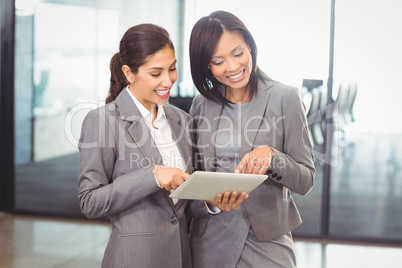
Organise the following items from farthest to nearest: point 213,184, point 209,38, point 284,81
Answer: point 284,81, point 209,38, point 213,184

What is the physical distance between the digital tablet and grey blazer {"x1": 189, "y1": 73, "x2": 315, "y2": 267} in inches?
9.5

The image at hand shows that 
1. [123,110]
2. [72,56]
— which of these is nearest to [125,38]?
[123,110]

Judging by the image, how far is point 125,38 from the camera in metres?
1.65

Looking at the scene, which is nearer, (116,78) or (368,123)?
(116,78)

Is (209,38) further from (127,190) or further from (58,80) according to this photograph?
(58,80)

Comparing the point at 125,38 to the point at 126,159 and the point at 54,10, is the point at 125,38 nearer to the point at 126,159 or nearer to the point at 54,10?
the point at 126,159

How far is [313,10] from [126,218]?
10.2 ft

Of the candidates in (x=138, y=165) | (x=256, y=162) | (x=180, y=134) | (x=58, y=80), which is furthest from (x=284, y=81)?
(x=138, y=165)

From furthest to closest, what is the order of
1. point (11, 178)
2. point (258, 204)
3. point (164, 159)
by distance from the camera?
point (11, 178), point (258, 204), point (164, 159)

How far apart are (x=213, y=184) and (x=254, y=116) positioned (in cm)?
42

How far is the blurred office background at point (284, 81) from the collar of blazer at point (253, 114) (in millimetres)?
2304

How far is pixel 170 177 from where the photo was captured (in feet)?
4.97

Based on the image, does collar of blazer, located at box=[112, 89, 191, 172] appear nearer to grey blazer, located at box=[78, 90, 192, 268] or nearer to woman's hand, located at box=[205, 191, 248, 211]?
grey blazer, located at box=[78, 90, 192, 268]

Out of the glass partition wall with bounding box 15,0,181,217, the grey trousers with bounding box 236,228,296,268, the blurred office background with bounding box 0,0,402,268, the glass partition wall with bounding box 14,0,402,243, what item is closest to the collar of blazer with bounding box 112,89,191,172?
the grey trousers with bounding box 236,228,296,268
